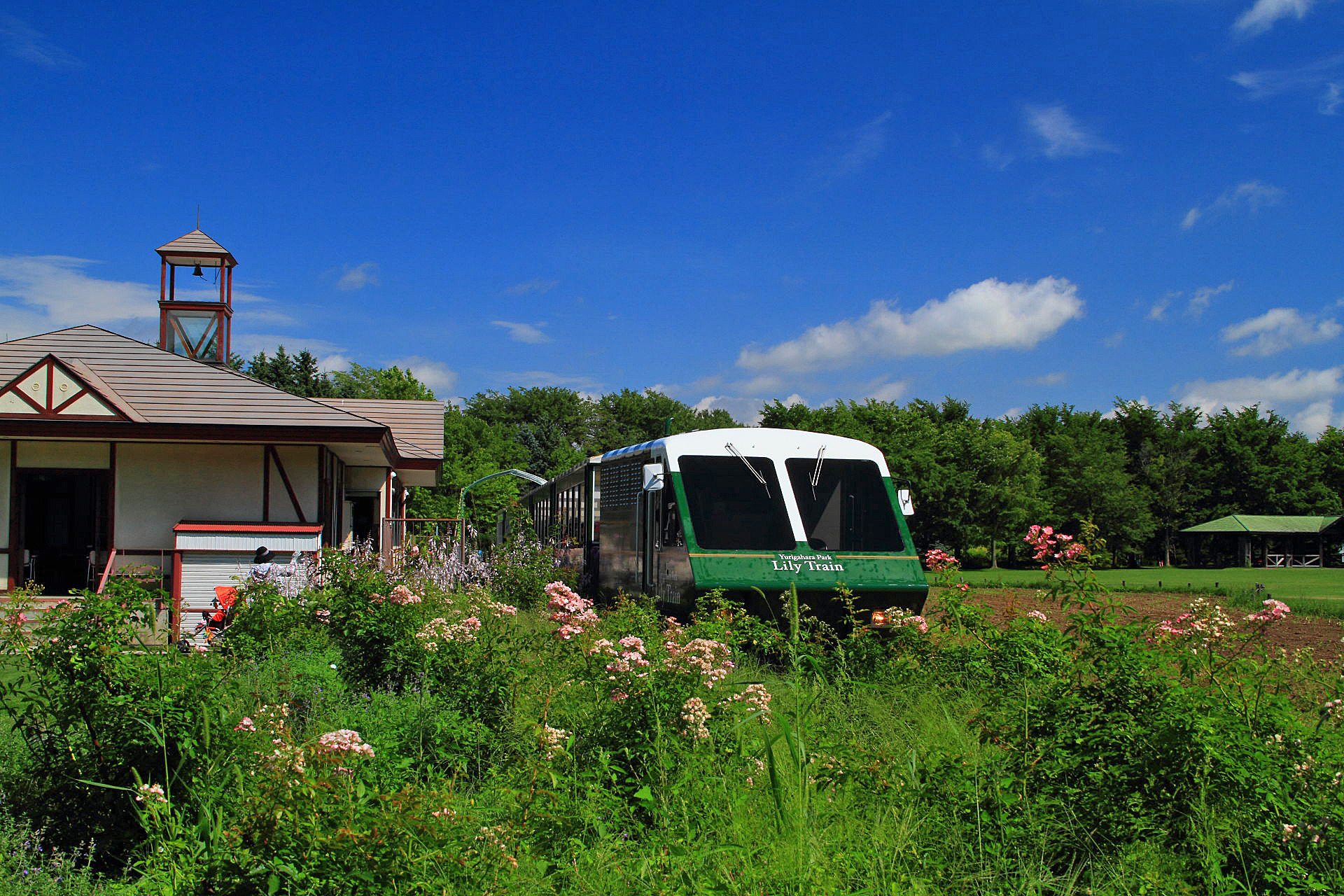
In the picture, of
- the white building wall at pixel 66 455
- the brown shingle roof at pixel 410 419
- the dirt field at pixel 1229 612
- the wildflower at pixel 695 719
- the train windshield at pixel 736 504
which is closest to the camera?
the wildflower at pixel 695 719

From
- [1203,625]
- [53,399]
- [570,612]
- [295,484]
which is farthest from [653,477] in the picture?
[53,399]

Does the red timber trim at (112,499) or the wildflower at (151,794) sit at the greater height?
the red timber trim at (112,499)

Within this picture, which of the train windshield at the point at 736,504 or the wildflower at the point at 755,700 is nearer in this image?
the wildflower at the point at 755,700

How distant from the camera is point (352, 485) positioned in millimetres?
25938

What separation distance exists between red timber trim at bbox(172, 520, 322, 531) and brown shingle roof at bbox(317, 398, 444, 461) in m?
9.38

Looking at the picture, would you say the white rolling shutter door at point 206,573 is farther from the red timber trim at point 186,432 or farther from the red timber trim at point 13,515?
the red timber trim at point 13,515

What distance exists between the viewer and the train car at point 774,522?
10266mm

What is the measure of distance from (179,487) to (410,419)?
11419 millimetres

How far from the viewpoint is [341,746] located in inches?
140

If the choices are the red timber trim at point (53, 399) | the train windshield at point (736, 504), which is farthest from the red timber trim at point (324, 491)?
the train windshield at point (736, 504)

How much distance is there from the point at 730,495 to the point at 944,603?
135 inches

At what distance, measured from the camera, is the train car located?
33.7 ft

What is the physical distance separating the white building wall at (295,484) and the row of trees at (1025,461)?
34311 millimetres

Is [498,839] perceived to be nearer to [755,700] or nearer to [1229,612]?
[755,700]
